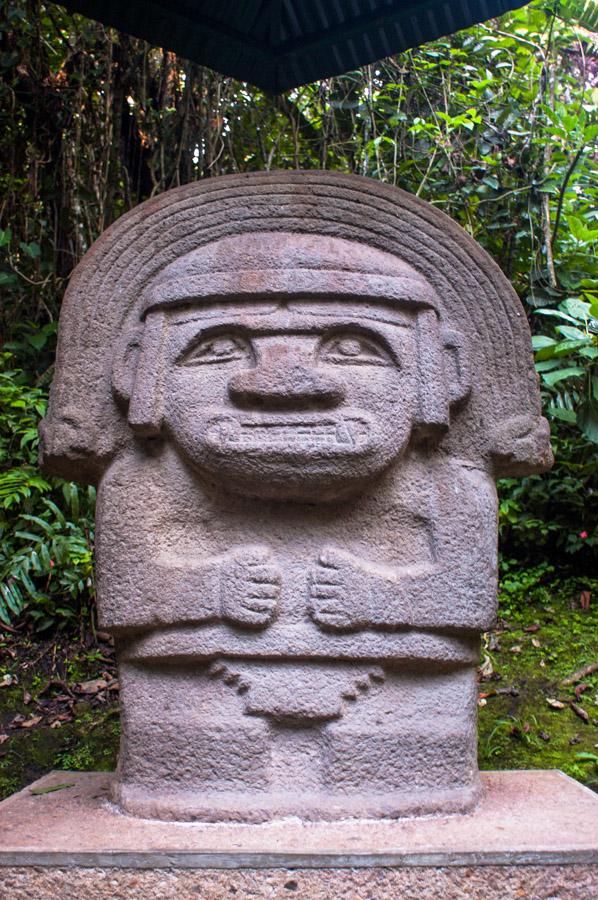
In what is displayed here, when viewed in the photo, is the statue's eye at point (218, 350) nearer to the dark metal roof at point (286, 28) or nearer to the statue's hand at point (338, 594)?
the statue's hand at point (338, 594)

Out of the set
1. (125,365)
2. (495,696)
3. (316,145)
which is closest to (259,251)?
(125,365)

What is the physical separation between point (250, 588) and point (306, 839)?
2.39 ft

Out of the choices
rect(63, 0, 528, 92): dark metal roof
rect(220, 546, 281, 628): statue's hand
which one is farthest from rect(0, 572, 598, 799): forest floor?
rect(63, 0, 528, 92): dark metal roof

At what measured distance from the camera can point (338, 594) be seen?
2.66 meters

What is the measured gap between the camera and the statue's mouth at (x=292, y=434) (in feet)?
8.57

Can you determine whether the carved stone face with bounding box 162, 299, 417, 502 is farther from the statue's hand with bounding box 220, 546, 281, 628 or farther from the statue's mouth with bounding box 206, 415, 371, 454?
the statue's hand with bounding box 220, 546, 281, 628

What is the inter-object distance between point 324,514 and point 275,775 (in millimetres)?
821

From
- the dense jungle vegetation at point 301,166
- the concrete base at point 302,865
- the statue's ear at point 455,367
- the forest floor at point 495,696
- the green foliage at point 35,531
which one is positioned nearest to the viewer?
the concrete base at point 302,865

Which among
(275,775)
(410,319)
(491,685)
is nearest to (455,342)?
(410,319)

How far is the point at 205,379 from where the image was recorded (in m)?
2.78

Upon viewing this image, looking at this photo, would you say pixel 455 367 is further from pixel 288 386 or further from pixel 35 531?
pixel 35 531

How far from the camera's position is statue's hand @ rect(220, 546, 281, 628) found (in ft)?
8.68

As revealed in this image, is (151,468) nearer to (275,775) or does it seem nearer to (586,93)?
(275,775)

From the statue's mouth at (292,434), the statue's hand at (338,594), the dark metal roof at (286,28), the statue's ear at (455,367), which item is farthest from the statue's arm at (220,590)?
the dark metal roof at (286,28)
